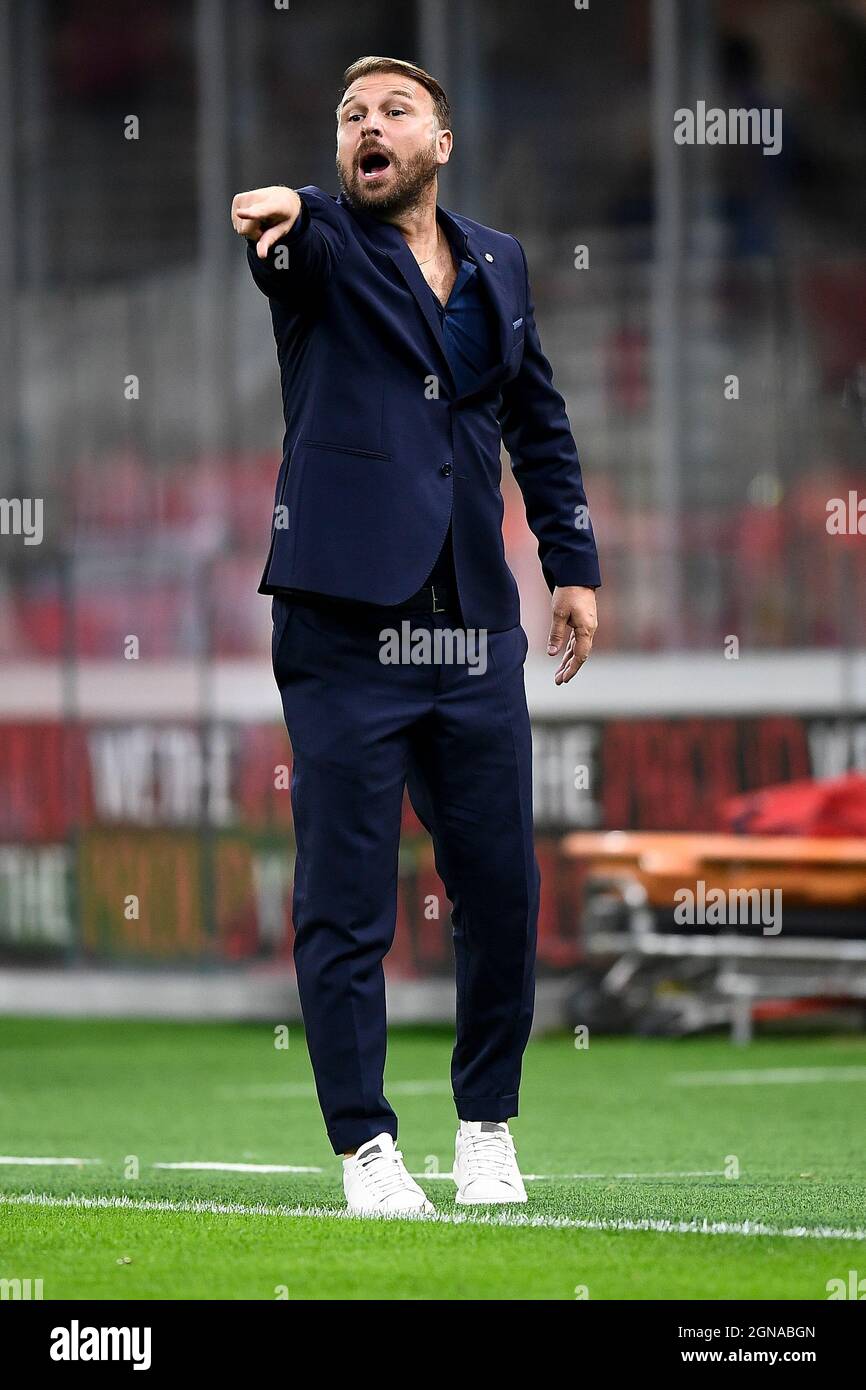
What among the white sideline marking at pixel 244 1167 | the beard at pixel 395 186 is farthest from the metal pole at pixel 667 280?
the beard at pixel 395 186

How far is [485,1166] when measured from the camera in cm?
434

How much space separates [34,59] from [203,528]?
493cm

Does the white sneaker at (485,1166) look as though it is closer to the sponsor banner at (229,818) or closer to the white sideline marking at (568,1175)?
the white sideline marking at (568,1175)

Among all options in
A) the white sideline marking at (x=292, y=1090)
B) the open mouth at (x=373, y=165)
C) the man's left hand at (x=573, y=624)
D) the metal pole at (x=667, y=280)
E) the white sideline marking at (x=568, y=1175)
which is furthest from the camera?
the metal pole at (x=667, y=280)

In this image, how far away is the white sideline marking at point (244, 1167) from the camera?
5301 mm

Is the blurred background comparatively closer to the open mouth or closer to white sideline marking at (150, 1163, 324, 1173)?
white sideline marking at (150, 1163, 324, 1173)

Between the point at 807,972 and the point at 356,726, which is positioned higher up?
the point at 356,726

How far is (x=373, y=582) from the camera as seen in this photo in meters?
4.17

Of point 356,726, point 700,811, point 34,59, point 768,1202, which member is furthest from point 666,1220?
point 34,59

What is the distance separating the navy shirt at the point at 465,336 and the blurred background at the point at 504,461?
241 inches

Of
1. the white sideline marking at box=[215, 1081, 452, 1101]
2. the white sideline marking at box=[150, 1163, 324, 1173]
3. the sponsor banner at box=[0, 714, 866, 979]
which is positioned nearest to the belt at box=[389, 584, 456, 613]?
the white sideline marking at box=[150, 1163, 324, 1173]

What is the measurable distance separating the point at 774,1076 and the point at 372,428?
16.3 ft

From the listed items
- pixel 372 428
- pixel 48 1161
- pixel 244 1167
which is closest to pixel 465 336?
pixel 372 428
